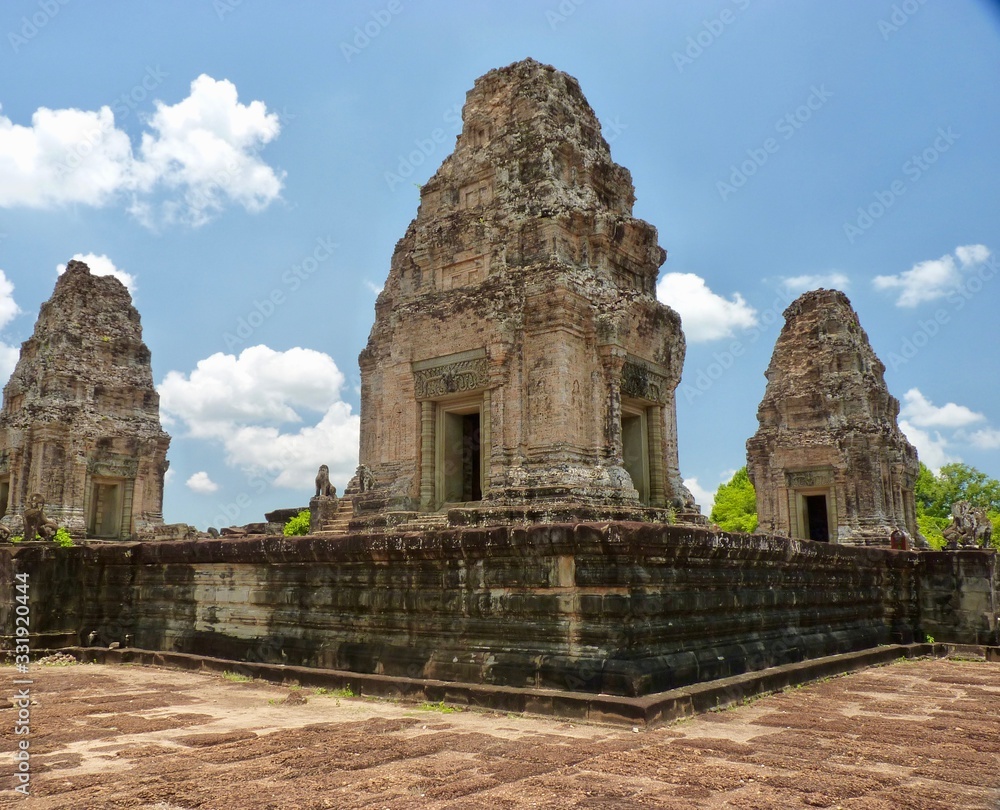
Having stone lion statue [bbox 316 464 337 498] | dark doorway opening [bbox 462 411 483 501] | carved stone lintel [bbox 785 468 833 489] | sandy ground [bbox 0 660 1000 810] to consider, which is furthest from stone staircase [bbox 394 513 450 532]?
carved stone lintel [bbox 785 468 833 489]

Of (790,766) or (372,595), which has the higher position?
(372,595)

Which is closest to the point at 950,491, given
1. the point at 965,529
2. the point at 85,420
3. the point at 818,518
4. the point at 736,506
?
the point at 736,506

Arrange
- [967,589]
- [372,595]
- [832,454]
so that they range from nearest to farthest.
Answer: [372,595]
[967,589]
[832,454]

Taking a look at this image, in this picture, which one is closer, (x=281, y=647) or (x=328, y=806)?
(x=328, y=806)

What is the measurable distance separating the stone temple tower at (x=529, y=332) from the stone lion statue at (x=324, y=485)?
44.9 ft

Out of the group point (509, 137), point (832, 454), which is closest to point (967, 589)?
point (509, 137)

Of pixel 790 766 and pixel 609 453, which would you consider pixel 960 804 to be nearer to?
pixel 790 766

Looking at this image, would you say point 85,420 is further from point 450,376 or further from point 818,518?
point 818,518

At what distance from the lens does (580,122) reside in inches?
557

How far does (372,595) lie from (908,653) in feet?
28.1

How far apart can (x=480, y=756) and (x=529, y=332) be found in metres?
7.98

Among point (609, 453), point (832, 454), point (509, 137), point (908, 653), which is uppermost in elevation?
point (509, 137)

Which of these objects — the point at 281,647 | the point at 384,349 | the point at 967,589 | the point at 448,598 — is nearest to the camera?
the point at 448,598

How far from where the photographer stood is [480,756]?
516 centimetres
